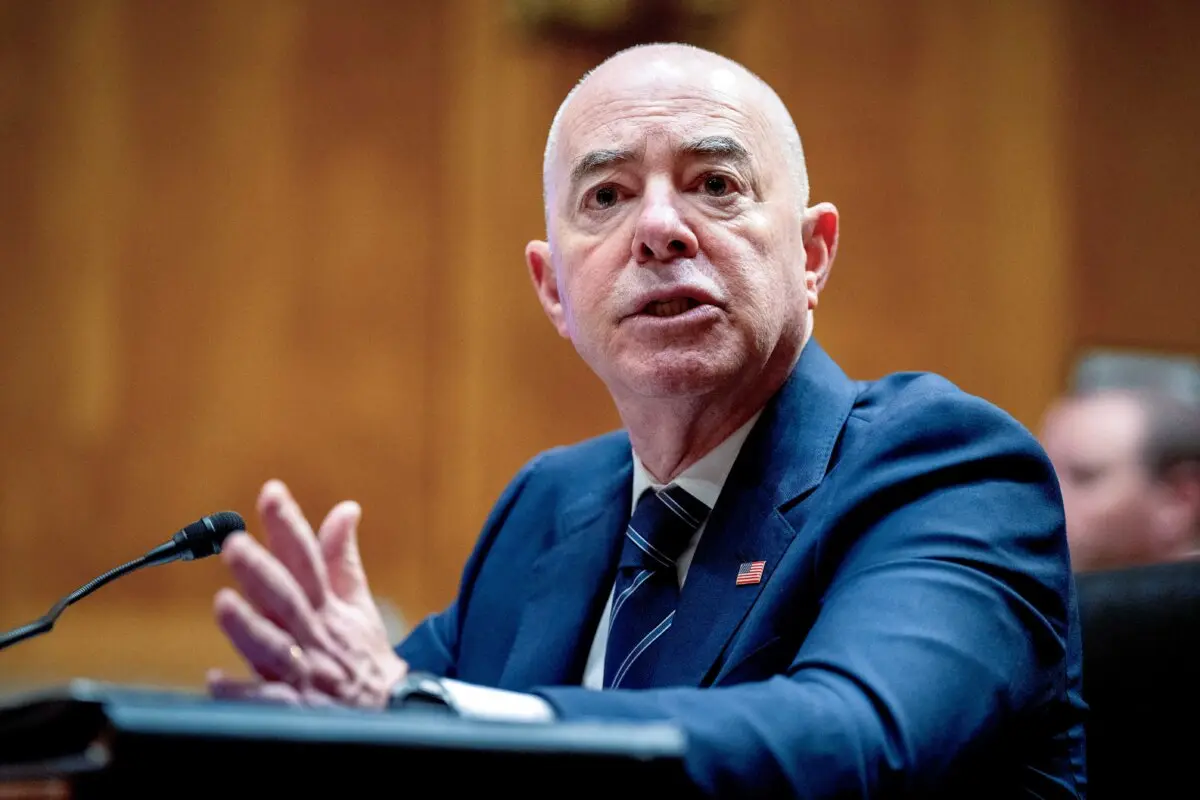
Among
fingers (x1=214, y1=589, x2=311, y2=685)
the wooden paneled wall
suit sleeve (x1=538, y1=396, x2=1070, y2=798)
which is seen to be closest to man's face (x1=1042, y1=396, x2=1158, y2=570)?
the wooden paneled wall

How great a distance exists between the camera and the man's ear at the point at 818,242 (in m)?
1.96

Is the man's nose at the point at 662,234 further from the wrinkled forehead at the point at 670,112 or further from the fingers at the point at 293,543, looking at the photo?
the fingers at the point at 293,543

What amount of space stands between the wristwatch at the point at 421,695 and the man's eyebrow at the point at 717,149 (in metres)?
0.89

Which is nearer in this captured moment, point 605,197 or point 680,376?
point 680,376

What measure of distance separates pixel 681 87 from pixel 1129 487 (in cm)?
208

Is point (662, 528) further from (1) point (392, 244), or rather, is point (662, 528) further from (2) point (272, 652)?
(1) point (392, 244)

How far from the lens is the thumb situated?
3.96 feet

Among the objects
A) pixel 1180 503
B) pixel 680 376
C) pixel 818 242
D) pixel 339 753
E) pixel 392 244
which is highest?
pixel 392 244

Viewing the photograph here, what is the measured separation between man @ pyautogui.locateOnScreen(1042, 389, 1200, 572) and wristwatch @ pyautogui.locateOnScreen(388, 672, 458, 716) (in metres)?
2.56

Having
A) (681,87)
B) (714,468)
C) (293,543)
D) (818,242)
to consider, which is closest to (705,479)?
(714,468)

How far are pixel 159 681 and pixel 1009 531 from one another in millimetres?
3137

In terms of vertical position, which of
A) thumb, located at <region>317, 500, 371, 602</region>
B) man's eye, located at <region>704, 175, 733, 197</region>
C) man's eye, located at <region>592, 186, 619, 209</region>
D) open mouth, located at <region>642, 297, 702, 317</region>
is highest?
man's eye, located at <region>592, 186, 619, 209</region>

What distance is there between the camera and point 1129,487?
132 inches

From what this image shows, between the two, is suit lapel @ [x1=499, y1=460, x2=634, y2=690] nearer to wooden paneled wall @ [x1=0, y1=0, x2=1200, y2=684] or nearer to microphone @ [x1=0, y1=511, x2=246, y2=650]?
microphone @ [x1=0, y1=511, x2=246, y2=650]
